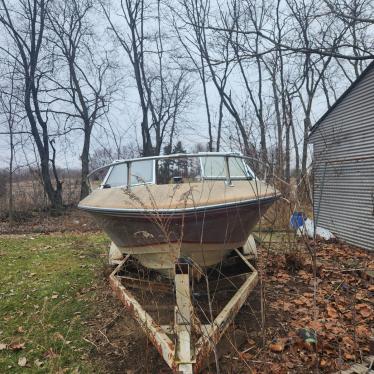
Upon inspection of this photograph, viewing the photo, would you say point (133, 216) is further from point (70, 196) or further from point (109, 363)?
point (70, 196)

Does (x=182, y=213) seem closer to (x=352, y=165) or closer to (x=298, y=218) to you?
(x=298, y=218)

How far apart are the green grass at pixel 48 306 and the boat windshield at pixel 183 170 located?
1822 millimetres

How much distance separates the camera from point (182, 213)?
375cm

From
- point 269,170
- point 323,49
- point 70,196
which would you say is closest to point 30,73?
point 70,196

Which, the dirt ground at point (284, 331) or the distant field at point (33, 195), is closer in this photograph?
the dirt ground at point (284, 331)

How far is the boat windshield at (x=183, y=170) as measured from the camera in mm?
4910

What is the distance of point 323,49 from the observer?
1059 centimetres

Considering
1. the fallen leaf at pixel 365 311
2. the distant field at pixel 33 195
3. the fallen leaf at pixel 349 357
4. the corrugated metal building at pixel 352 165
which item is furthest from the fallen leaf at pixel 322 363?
the distant field at pixel 33 195

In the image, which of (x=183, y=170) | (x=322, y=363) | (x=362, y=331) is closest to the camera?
(x=322, y=363)

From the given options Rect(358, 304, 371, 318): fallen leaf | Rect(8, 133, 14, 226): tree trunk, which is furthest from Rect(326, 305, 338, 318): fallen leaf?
Rect(8, 133, 14, 226): tree trunk

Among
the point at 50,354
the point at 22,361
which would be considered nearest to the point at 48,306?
the point at 22,361

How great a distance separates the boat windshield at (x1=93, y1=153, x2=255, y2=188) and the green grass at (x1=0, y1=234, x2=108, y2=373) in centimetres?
182

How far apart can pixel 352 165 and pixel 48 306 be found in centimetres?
857

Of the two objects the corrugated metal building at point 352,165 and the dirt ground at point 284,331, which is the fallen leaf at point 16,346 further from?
the corrugated metal building at point 352,165
